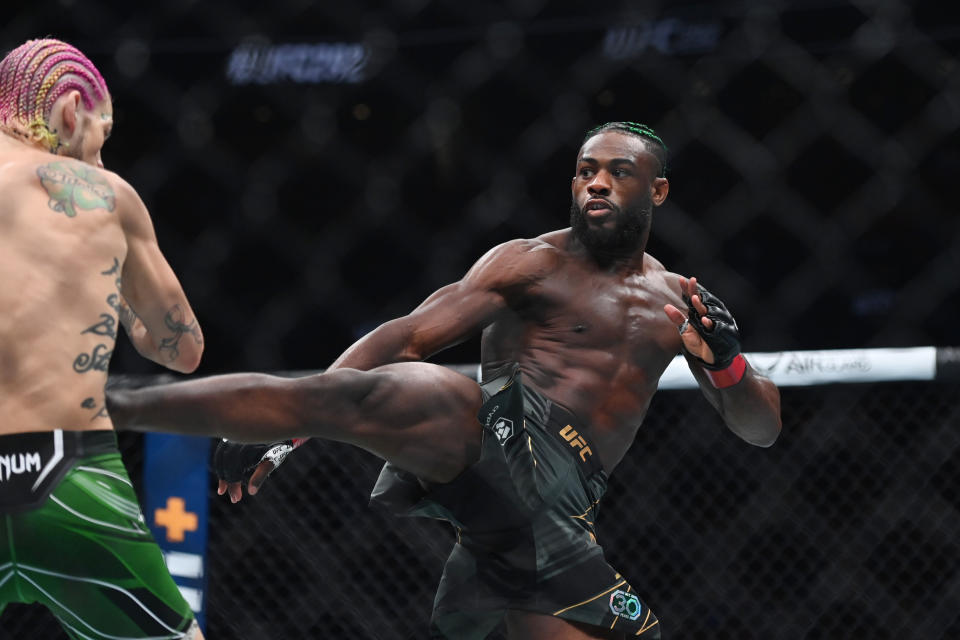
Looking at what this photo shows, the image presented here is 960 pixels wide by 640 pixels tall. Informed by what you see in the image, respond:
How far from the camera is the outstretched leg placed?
161cm

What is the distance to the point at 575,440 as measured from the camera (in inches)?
78.8

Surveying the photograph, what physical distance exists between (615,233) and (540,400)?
12.8 inches

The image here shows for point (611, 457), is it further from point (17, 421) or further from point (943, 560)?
point (943, 560)

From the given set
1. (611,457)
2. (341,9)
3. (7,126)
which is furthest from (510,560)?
(341,9)

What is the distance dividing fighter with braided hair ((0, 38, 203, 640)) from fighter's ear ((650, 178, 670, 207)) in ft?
3.09

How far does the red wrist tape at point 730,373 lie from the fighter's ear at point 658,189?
32 centimetres

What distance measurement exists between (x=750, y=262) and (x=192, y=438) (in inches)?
76.3

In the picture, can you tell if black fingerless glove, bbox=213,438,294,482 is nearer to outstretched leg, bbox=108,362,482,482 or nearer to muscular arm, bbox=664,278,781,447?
outstretched leg, bbox=108,362,482,482

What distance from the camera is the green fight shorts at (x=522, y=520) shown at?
6.30 feet

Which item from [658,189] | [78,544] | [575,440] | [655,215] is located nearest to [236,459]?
[78,544]

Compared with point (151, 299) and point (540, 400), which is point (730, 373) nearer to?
point (540, 400)

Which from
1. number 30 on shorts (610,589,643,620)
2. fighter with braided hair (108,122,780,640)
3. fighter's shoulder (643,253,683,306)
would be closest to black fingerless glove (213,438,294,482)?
fighter with braided hair (108,122,780,640)

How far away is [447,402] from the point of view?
6.23 ft

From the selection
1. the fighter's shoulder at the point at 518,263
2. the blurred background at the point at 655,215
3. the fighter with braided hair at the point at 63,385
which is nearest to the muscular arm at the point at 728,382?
the fighter's shoulder at the point at 518,263
